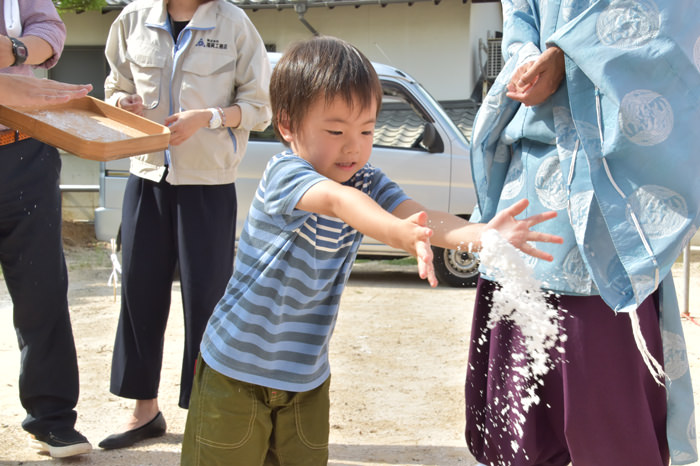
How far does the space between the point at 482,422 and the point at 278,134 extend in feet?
3.75

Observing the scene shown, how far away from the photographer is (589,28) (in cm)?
200

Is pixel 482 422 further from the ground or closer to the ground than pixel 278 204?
closer to the ground

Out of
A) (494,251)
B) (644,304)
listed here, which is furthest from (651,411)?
(494,251)

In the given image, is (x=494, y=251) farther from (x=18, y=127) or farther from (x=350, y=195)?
(x=18, y=127)

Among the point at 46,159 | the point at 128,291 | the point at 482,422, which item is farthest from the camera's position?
the point at 128,291

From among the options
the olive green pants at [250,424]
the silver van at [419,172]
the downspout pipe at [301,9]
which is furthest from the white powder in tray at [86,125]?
the downspout pipe at [301,9]

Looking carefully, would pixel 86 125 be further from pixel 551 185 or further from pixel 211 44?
pixel 551 185

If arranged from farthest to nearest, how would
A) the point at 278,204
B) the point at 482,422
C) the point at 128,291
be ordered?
the point at 128,291 → the point at 482,422 → the point at 278,204

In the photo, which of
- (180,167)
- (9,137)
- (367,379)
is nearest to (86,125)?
(9,137)

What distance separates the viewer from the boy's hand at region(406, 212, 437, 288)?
143cm

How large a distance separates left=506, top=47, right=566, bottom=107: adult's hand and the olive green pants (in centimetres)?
98

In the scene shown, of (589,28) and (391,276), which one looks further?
(391,276)

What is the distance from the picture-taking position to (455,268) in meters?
7.07

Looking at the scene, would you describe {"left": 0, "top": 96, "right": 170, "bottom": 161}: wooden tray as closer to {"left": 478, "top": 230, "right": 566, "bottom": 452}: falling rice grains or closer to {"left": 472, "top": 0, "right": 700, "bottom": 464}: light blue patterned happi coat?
{"left": 478, "top": 230, "right": 566, "bottom": 452}: falling rice grains
